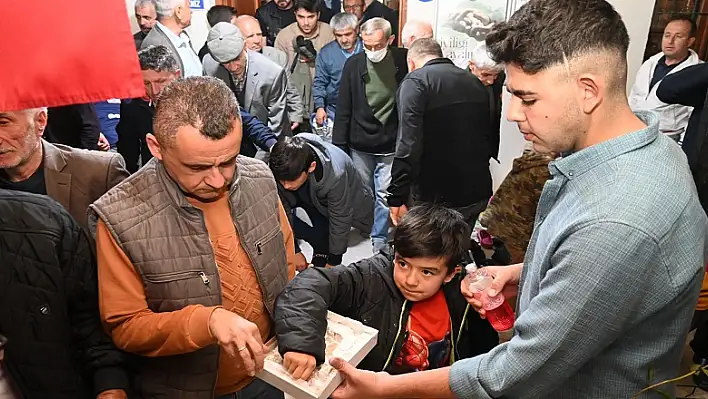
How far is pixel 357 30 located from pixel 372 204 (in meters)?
1.73

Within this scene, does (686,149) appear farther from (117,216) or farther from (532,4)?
(117,216)

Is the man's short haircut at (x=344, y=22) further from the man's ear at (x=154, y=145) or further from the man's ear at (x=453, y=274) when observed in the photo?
the man's ear at (x=154, y=145)

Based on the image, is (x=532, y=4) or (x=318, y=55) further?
(x=318, y=55)

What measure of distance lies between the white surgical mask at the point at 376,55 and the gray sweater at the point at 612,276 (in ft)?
8.44

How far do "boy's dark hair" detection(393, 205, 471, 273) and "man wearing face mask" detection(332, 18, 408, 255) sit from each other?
5.93 ft

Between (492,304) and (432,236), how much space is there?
0.86 ft

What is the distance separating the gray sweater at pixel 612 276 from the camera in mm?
805

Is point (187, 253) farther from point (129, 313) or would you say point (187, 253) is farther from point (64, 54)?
point (64, 54)

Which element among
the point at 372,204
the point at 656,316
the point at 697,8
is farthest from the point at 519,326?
the point at 697,8

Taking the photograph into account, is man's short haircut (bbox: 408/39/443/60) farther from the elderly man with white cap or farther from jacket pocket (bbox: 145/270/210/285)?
jacket pocket (bbox: 145/270/210/285)

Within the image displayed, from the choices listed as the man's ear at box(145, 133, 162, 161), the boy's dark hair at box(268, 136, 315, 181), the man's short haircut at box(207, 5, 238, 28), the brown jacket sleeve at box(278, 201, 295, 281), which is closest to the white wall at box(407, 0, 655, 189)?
the man's short haircut at box(207, 5, 238, 28)


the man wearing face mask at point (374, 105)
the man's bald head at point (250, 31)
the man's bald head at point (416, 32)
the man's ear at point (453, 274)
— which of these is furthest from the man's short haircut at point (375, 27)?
the man's ear at point (453, 274)

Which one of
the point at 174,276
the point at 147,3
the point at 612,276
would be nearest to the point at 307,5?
the point at 147,3

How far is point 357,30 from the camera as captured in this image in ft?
13.3
